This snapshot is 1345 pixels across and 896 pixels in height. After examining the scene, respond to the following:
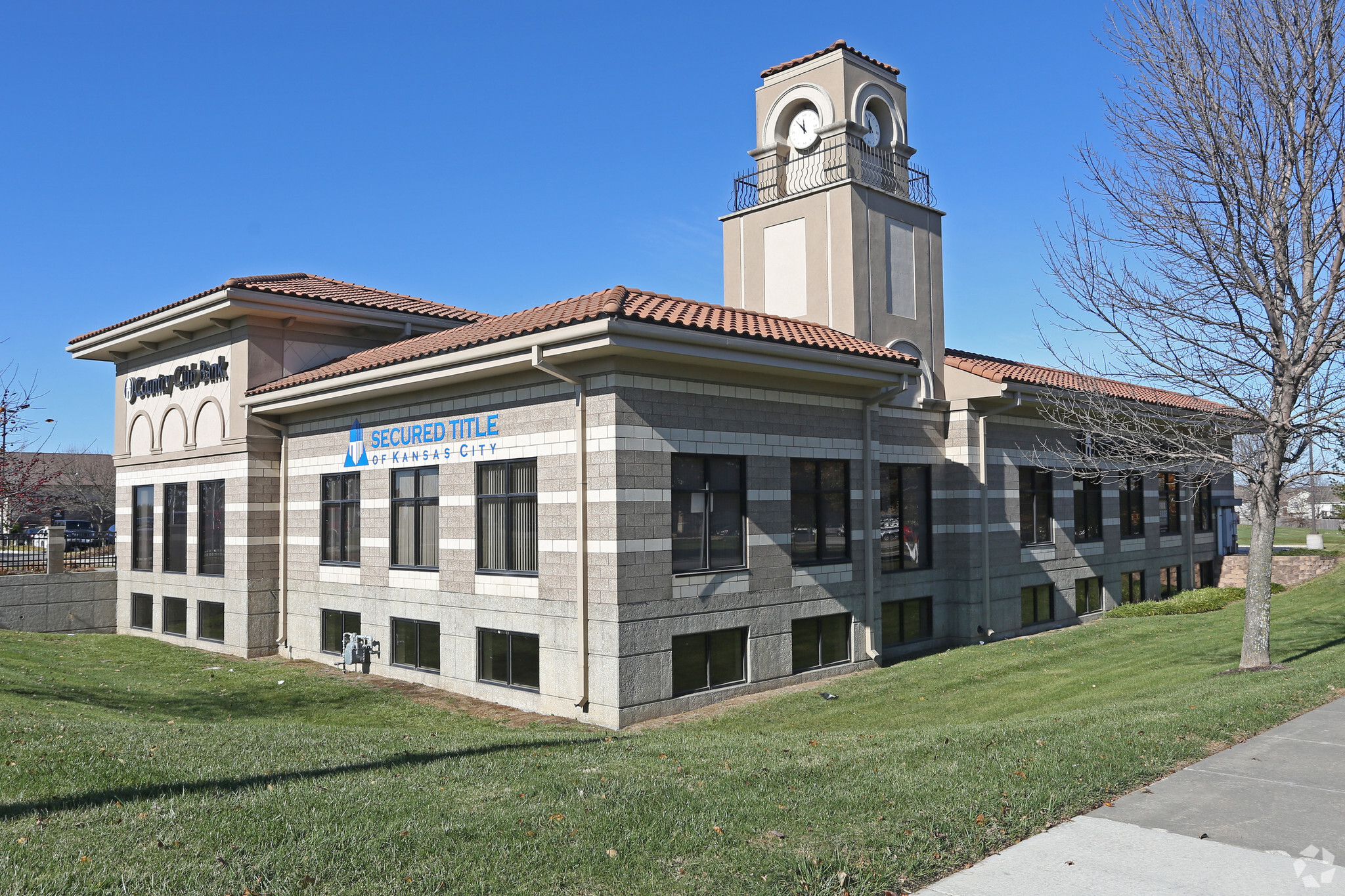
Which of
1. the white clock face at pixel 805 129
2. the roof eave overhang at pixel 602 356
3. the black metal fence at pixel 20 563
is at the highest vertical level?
the white clock face at pixel 805 129

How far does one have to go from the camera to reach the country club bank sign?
16.7 meters

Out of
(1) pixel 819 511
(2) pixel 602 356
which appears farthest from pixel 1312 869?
(1) pixel 819 511

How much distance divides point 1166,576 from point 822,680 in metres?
15.7

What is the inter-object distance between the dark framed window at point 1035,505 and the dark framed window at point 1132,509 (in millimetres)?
3721

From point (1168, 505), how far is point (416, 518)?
2146cm

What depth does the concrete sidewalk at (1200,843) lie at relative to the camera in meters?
5.74

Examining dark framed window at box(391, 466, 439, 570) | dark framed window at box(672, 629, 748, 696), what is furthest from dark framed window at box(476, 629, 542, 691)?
dark framed window at box(672, 629, 748, 696)

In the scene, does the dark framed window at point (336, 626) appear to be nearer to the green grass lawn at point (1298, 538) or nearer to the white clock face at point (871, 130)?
the white clock face at point (871, 130)

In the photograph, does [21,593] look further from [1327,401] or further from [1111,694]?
[1327,401]

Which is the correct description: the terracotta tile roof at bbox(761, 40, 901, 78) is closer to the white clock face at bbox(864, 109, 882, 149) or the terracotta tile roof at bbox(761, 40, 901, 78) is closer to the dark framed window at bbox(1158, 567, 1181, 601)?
the white clock face at bbox(864, 109, 882, 149)

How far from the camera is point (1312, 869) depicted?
591cm

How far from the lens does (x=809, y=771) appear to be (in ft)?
27.3

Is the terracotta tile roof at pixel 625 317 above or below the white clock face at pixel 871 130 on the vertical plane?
below

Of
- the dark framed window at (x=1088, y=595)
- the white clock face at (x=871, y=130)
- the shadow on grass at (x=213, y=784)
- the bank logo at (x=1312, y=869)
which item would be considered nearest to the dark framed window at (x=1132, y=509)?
the dark framed window at (x=1088, y=595)
